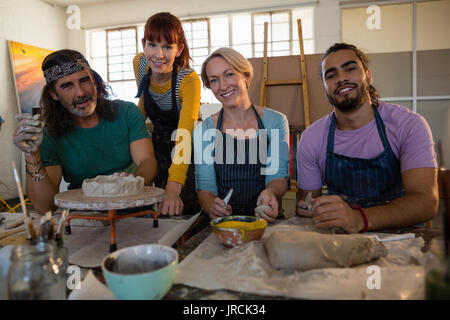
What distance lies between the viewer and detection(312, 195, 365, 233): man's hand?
1035 mm

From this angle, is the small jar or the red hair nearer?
the small jar

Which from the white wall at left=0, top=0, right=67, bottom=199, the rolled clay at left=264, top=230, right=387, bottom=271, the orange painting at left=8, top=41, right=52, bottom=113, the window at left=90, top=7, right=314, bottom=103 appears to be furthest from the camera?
the window at left=90, top=7, right=314, bottom=103

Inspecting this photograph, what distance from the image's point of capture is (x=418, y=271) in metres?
0.72

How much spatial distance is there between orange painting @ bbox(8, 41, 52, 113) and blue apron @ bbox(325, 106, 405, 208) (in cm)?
558

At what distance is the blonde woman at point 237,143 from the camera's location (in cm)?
156

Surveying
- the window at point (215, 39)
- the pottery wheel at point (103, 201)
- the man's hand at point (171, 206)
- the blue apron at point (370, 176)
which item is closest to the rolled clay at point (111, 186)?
the pottery wheel at point (103, 201)

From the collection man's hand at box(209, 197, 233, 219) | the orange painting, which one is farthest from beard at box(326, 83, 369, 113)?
the orange painting

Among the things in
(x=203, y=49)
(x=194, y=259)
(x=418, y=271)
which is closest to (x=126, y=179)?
(x=194, y=259)

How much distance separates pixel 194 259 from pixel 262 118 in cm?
97

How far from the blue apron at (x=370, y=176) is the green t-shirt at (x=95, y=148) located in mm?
1037

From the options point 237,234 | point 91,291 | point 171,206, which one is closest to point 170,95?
point 171,206

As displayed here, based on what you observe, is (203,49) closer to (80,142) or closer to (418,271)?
(80,142)

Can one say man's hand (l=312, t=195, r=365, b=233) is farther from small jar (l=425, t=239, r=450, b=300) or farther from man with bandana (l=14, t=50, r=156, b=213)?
man with bandana (l=14, t=50, r=156, b=213)

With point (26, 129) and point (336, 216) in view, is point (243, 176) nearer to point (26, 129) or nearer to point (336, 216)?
point (336, 216)
